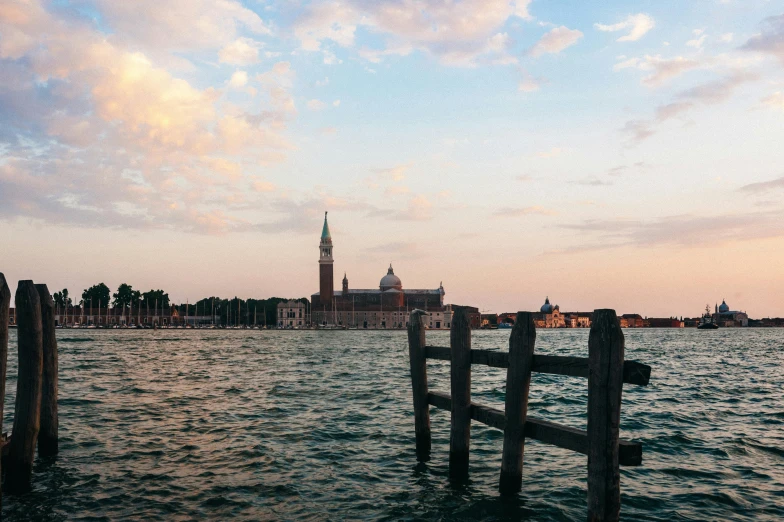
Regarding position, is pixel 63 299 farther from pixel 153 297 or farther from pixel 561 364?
pixel 561 364

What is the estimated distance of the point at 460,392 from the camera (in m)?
9.48

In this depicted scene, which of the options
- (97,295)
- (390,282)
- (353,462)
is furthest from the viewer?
(390,282)

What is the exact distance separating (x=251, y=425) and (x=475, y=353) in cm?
761

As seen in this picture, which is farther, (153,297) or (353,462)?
(153,297)

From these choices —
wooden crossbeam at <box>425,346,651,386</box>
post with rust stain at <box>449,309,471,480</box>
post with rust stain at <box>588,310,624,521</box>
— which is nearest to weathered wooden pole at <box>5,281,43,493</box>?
wooden crossbeam at <box>425,346,651,386</box>

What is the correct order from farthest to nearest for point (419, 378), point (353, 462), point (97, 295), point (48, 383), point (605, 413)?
point (97, 295)
point (353, 462)
point (48, 383)
point (419, 378)
point (605, 413)

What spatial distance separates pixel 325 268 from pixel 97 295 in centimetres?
6126

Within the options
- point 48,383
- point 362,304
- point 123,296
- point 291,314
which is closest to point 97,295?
point 123,296

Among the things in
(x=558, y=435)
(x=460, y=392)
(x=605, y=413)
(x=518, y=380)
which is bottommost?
(x=558, y=435)

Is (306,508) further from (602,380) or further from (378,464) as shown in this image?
(602,380)

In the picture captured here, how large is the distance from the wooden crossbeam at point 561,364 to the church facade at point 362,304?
540 feet

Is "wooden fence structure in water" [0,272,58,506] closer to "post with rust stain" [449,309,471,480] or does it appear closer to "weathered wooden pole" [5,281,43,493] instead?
"weathered wooden pole" [5,281,43,493]

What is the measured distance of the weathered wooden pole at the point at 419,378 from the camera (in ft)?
34.8

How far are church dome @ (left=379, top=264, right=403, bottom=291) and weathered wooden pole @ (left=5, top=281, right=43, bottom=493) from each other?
179424mm
